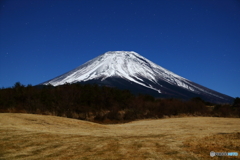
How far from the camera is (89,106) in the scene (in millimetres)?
33406

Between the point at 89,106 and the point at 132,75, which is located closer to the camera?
the point at 89,106

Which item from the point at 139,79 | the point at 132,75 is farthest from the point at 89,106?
the point at 132,75

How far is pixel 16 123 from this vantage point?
15.7m

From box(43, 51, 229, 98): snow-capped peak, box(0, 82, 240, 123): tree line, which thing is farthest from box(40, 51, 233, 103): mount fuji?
box(0, 82, 240, 123): tree line

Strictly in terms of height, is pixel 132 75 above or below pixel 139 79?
above

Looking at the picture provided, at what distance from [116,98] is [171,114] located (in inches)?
369

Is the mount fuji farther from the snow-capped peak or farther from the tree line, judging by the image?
the tree line

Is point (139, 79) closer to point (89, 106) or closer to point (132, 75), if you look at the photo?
point (132, 75)

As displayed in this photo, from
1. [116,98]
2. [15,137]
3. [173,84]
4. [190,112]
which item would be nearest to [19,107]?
[116,98]

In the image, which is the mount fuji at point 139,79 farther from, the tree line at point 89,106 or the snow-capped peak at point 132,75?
the tree line at point 89,106

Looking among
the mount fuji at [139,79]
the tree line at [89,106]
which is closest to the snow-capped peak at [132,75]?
the mount fuji at [139,79]

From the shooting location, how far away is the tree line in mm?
29906

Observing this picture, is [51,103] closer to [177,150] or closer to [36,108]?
[36,108]

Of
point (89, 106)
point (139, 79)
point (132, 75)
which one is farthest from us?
point (132, 75)
